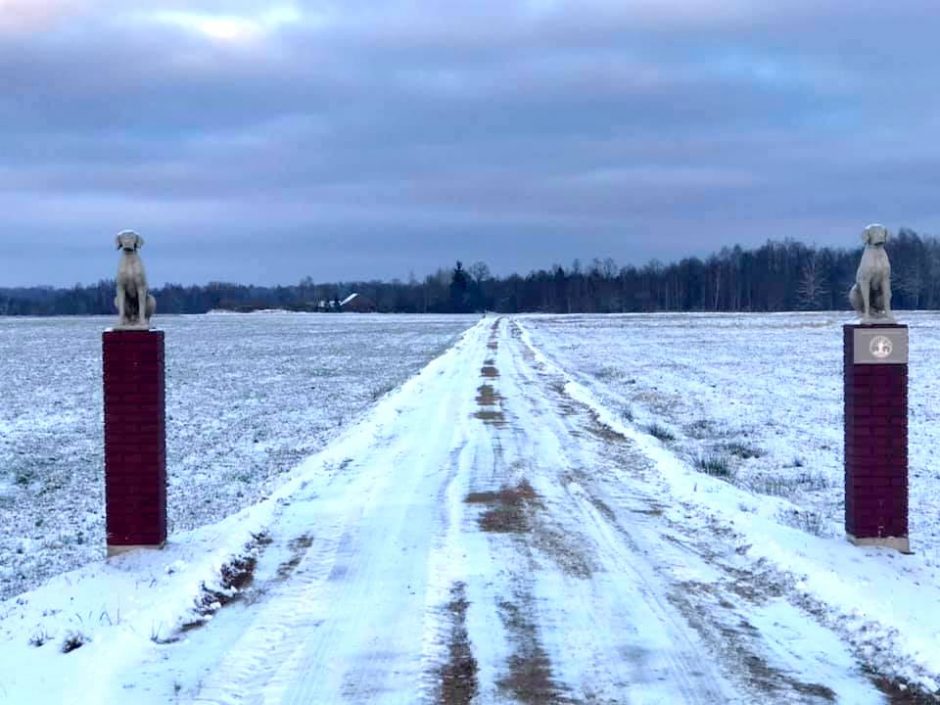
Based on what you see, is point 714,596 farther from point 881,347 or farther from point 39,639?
point 39,639

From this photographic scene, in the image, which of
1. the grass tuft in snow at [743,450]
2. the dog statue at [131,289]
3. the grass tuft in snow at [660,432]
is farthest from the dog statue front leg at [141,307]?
the grass tuft in snow at [660,432]

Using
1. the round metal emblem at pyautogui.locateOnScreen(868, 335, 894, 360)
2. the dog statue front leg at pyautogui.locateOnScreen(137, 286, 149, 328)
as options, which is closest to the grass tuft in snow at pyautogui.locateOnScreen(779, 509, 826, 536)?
the round metal emblem at pyautogui.locateOnScreen(868, 335, 894, 360)

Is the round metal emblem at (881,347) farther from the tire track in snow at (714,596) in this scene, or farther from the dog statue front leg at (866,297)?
the tire track in snow at (714,596)

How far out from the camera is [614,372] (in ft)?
110

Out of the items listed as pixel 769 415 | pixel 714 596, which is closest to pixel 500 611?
pixel 714 596

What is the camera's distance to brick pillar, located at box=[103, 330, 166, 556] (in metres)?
8.20

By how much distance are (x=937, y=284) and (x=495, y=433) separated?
150 metres

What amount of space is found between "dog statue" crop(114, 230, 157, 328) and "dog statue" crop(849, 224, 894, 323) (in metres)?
5.94

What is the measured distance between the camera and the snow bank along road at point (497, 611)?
547 centimetres

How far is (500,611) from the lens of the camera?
22.2 feet

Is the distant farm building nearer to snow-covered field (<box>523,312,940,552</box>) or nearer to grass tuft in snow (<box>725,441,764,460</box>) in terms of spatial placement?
snow-covered field (<box>523,312,940,552</box>)

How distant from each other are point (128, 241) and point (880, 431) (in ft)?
21.0

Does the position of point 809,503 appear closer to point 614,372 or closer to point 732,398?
point 732,398

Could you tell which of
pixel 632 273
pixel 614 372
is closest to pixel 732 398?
pixel 614 372
